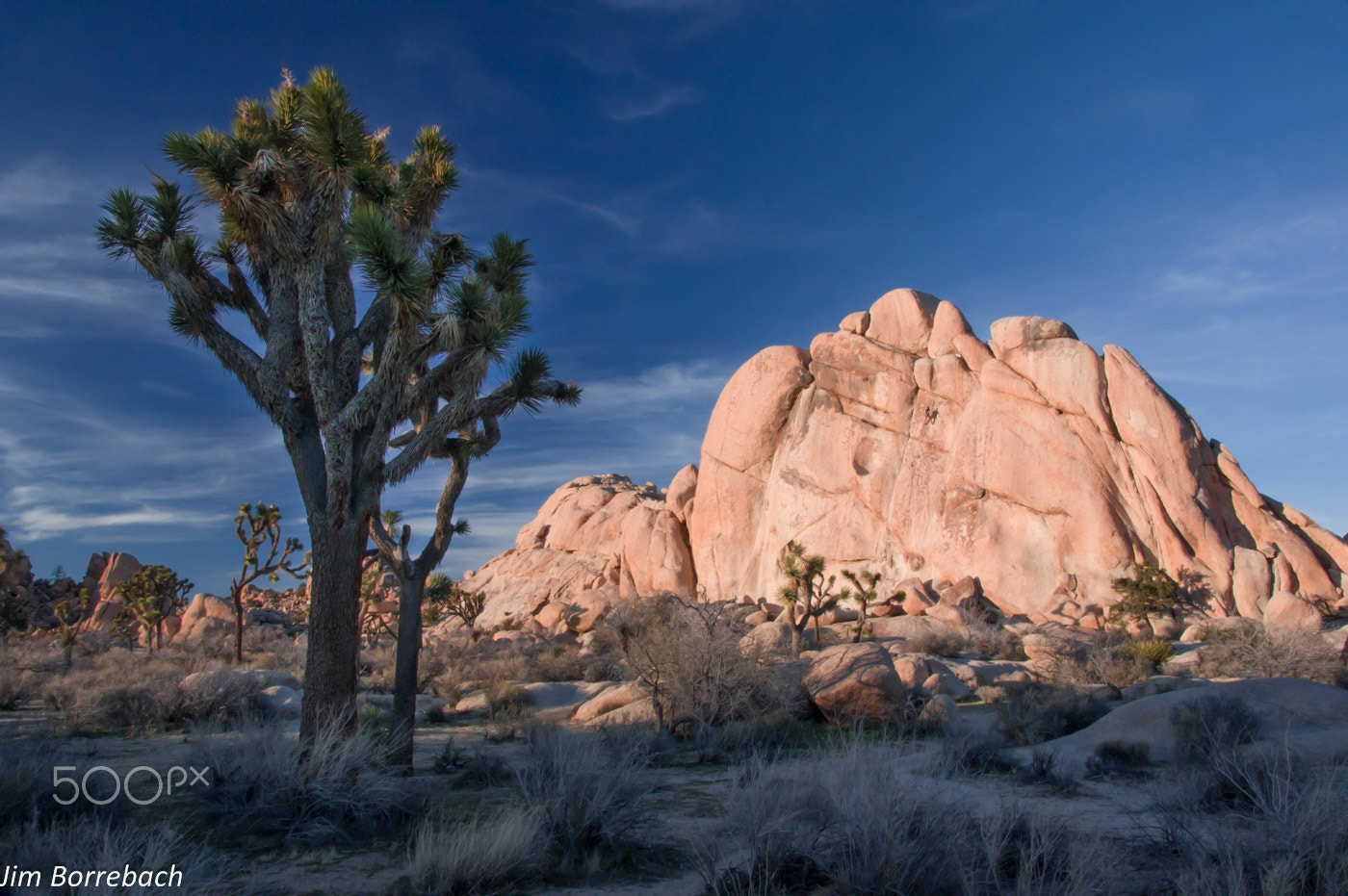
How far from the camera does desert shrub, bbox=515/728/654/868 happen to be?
5211 millimetres

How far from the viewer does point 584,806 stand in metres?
5.43

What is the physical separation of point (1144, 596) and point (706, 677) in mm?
22096

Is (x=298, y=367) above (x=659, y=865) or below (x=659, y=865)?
above

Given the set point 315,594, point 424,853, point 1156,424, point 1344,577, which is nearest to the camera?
point 424,853

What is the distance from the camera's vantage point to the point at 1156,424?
94.0 ft

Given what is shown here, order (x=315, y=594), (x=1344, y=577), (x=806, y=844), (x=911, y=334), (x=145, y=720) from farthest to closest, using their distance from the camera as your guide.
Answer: (x=911, y=334), (x=1344, y=577), (x=145, y=720), (x=315, y=594), (x=806, y=844)

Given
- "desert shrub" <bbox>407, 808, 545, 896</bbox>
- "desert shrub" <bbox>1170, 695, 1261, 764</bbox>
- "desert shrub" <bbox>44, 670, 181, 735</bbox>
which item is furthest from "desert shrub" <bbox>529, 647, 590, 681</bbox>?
"desert shrub" <bbox>407, 808, 545, 896</bbox>

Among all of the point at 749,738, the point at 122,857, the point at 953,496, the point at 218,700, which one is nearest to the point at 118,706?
the point at 218,700

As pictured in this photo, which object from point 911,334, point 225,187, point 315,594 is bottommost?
point 315,594

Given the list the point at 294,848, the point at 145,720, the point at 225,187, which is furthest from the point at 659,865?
the point at 145,720

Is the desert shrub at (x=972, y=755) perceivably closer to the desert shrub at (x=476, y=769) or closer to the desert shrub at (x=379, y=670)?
the desert shrub at (x=476, y=769)

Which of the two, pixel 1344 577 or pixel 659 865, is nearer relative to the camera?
pixel 659 865

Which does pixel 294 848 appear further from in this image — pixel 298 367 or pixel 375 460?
pixel 298 367

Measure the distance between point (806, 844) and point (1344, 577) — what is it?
1300 inches
